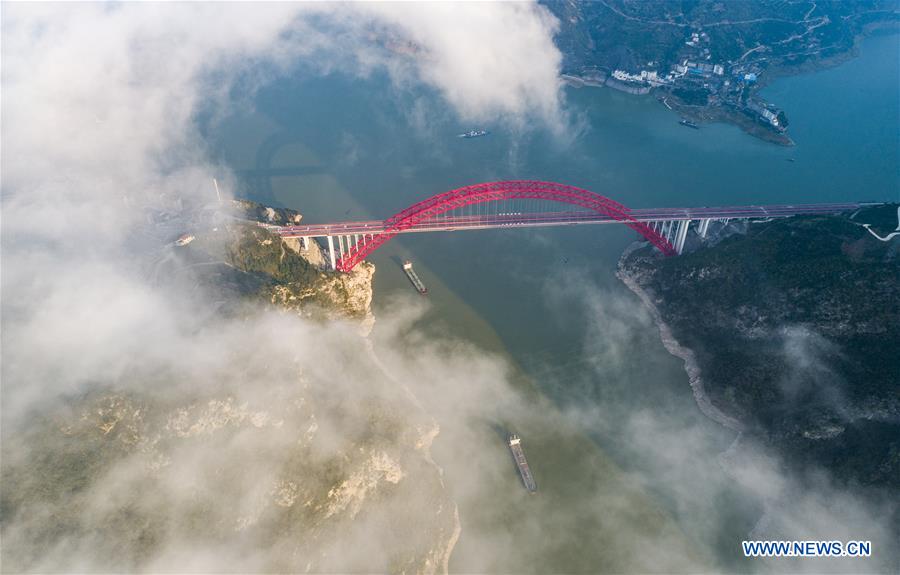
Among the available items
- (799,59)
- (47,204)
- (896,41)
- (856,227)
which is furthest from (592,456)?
(896,41)

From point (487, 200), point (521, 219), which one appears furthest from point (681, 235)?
point (487, 200)

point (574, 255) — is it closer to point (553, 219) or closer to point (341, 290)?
point (553, 219)

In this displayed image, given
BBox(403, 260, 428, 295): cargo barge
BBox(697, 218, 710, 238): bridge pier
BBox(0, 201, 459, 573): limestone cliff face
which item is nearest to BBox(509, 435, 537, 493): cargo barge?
BBox(0, 201, 459, 573): limestone cliff face

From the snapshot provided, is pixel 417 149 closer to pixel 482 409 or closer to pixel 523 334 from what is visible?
pixel 523 334

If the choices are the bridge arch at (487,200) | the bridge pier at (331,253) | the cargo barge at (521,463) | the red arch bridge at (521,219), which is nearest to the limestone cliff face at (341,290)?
the red arch bridge at (521,219)

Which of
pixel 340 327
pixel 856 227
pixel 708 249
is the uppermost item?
pixel 856 227

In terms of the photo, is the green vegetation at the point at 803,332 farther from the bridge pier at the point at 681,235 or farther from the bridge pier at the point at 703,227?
the bridge pier at the point at 703,227

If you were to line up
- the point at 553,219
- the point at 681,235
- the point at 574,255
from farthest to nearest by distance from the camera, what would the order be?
the point at 574,255
the point at 681,235
the point at 553,219
